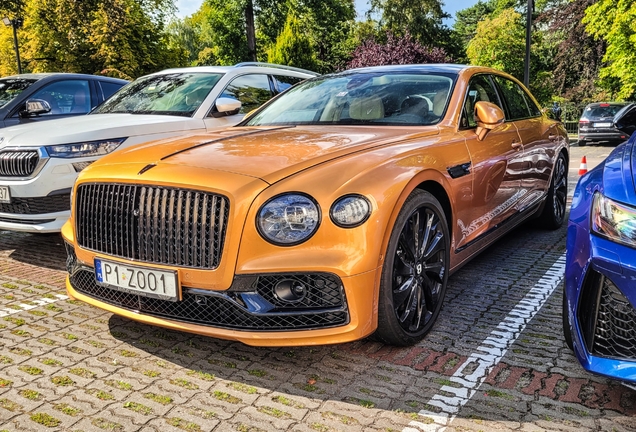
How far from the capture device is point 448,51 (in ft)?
159

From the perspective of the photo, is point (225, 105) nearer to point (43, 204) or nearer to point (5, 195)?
point (43, 204)

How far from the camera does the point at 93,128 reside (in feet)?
17.2

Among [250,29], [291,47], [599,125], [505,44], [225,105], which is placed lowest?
[599,125]

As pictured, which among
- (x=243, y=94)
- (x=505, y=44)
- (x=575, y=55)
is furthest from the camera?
(x=505, y=44)

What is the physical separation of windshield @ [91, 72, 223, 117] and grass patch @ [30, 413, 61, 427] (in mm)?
3937

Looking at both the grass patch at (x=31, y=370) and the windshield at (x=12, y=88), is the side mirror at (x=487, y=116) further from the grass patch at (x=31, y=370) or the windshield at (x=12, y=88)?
the windshield at (x=12, y=88)

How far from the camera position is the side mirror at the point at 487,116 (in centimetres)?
405

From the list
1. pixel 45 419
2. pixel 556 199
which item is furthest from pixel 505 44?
pixel 45 419

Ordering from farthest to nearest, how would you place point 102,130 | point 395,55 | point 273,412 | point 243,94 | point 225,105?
point 395,55 → point 243,94 → point 225,105 → point 102,130 → point 273,412

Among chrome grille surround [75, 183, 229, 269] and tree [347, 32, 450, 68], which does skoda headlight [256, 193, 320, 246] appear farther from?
tree [347, 32, 450, 68]

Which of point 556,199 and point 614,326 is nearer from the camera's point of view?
point 614,326

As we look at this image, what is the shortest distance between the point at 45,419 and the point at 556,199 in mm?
5359

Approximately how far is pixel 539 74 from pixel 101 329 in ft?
143

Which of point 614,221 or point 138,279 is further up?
point 614,221
